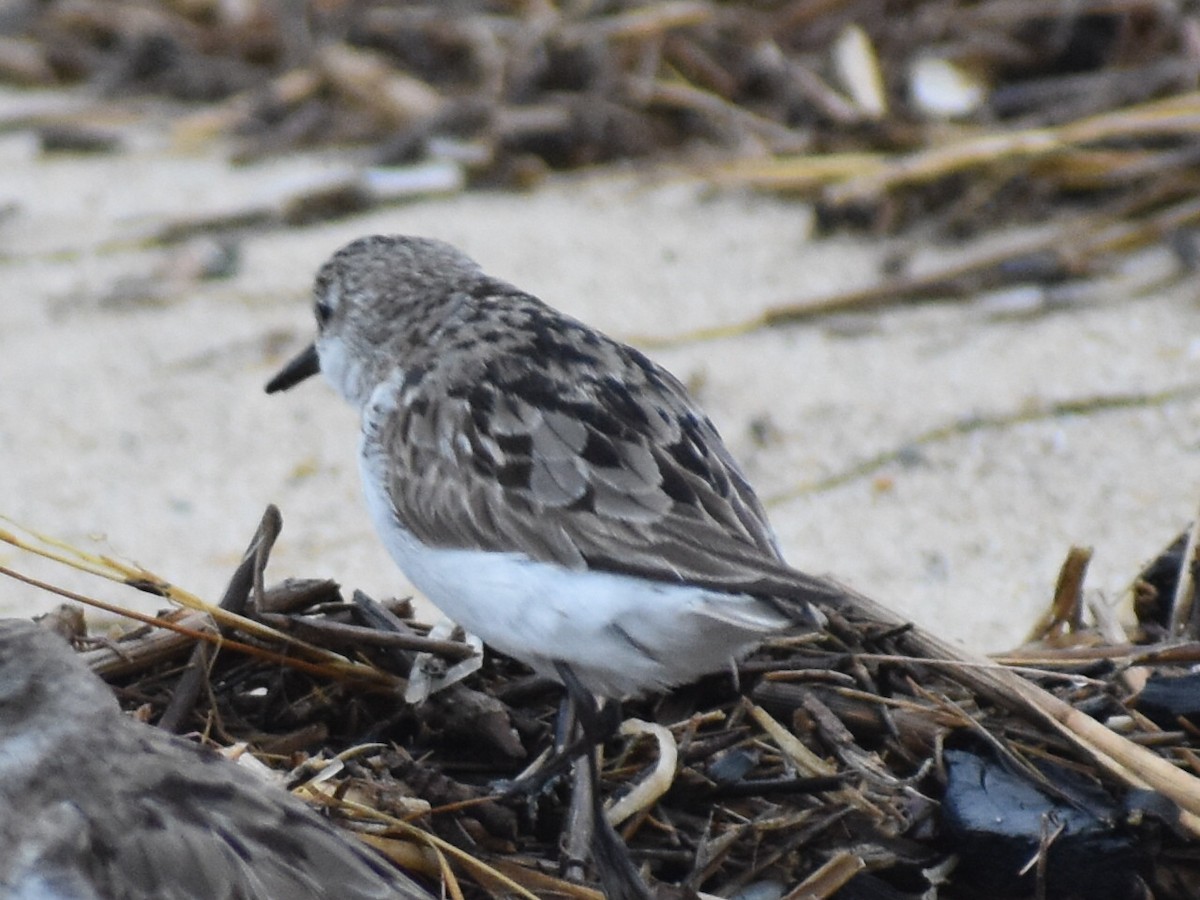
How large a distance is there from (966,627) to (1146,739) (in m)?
0.92

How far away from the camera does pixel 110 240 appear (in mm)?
5547

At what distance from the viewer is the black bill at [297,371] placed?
387 centimetres

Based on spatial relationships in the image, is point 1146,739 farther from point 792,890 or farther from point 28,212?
point 28,212

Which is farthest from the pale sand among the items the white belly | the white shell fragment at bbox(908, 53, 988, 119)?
the white belly

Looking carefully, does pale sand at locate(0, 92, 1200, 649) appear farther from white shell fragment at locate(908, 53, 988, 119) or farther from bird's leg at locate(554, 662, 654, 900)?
bird's leg at locate(554, 662, 654, 900)

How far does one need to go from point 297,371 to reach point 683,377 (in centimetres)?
102

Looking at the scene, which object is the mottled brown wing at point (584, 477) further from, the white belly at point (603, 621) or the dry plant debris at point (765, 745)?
the dry plant debris at point (765, 745)

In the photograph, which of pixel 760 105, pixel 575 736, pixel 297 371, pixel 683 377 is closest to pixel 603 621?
pixel 575 736

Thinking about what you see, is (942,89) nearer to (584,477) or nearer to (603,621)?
(584,477)

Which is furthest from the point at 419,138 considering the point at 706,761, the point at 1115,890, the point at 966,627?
the point at 1115,890

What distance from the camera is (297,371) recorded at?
12.8 ft

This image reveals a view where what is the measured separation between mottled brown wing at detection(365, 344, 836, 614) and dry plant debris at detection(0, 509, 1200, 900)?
0.68 ft

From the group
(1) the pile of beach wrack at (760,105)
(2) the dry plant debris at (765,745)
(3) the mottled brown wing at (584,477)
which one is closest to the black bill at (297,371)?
(3) the mottled brown wing at (584,477)

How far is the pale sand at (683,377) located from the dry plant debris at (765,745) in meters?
0.72
